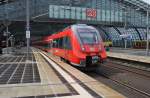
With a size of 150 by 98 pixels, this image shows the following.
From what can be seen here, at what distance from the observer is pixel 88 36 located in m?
21.0

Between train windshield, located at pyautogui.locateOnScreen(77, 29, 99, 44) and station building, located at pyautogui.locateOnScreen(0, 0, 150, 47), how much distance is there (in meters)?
48.2

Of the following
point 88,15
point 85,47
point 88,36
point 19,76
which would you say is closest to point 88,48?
point 85,47

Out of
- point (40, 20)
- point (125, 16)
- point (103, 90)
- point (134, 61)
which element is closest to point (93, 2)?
point (125, 16)

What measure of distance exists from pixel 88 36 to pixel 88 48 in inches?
47.1

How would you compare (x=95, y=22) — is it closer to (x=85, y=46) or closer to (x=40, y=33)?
(x=40, y=33)

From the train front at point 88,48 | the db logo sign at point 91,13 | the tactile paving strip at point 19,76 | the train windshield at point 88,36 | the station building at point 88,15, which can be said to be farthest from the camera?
the db logo sign at point 91,13

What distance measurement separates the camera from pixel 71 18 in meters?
76.8

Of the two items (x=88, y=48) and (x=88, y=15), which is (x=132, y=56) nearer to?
(x=88, y=48)

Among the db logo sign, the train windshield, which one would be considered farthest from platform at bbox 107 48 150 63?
the db logo sign

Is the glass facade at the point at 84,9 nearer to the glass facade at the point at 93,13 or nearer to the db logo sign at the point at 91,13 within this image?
the glass facade at the point at 93,13

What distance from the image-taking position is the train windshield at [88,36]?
20641 mm

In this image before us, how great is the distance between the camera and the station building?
73625 mm

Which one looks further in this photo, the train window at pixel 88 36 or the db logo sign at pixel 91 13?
the db logo sign at pixel 91 13

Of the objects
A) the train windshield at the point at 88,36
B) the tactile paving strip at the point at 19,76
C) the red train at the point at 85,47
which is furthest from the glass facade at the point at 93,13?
the tactile paving strip at the point at 19,76
